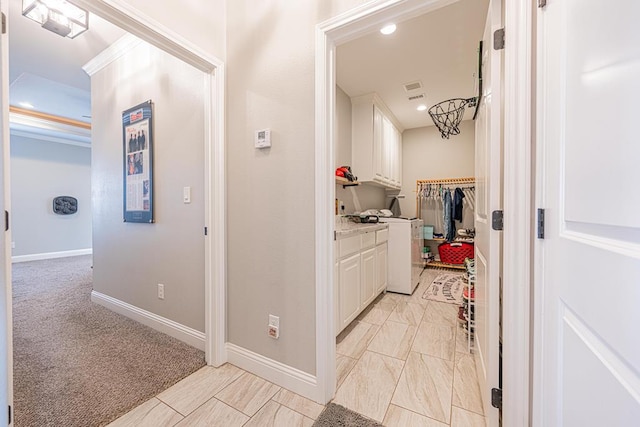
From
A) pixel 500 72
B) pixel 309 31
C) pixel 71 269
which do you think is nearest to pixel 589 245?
pixel 500 72

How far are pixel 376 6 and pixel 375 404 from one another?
2.07 meters

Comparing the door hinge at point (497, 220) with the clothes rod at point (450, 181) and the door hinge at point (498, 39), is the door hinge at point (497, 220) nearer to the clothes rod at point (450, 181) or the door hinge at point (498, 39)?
the door hinge at point (498, 39)

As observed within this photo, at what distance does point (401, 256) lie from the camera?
10.7 feet

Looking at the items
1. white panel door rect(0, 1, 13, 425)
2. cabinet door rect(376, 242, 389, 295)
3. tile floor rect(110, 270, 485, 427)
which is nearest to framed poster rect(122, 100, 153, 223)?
white panel door rect(0, 1, 13, 425)

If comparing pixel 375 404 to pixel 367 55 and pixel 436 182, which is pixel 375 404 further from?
pixel 436 182

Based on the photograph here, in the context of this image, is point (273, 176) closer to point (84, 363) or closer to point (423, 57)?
point (84, 363)

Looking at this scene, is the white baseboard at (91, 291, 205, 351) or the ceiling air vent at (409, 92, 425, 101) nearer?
the white baseboard at (91, 291, 205, 351)

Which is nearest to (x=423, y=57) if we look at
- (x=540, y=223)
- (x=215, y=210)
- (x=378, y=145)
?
(x=378, y=145)

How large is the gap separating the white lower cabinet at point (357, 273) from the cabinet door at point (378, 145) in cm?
95

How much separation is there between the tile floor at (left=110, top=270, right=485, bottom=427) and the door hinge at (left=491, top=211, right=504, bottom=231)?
1.01 metres

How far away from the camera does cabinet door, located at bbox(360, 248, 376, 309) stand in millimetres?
2484

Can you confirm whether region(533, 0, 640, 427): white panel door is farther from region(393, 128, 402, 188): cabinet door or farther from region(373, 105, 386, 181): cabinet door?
region(393, 128, 402, 188): cabinet door

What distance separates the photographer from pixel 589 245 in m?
0.62

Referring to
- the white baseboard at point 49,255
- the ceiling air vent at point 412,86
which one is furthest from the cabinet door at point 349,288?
the white baseboard at point 49,255
